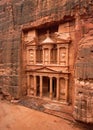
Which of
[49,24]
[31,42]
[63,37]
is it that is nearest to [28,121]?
[63,37]

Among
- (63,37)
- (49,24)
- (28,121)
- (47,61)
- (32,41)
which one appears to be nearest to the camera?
(28,121)

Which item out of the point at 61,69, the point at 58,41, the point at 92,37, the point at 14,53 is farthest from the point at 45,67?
the point at 92,37

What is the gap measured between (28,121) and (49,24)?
639 cm

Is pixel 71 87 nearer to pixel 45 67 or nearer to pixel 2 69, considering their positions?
pixel 45 67

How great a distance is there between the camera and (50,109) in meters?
8.98

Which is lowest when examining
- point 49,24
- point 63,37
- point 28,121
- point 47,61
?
point 28,121

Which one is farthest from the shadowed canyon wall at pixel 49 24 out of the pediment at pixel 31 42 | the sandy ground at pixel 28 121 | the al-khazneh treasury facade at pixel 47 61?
the sandy ground at pixel 28 121

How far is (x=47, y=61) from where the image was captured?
10.5 meters

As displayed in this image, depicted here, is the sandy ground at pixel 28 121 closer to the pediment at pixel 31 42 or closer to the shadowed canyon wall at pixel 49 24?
the shadowed canyon wall at pixel 49 24

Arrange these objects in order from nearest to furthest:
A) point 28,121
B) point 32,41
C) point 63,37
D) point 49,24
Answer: point 28,121 → point 63,37 → point 49,24 → point 32,41

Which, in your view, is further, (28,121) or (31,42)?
(31,42)

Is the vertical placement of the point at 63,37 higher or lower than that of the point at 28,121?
higher

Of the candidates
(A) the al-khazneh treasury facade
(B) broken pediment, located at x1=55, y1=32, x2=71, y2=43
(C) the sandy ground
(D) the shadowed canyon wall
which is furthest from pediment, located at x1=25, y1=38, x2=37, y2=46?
(C) the sandy ground

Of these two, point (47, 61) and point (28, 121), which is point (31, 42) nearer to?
point (47, 61)
